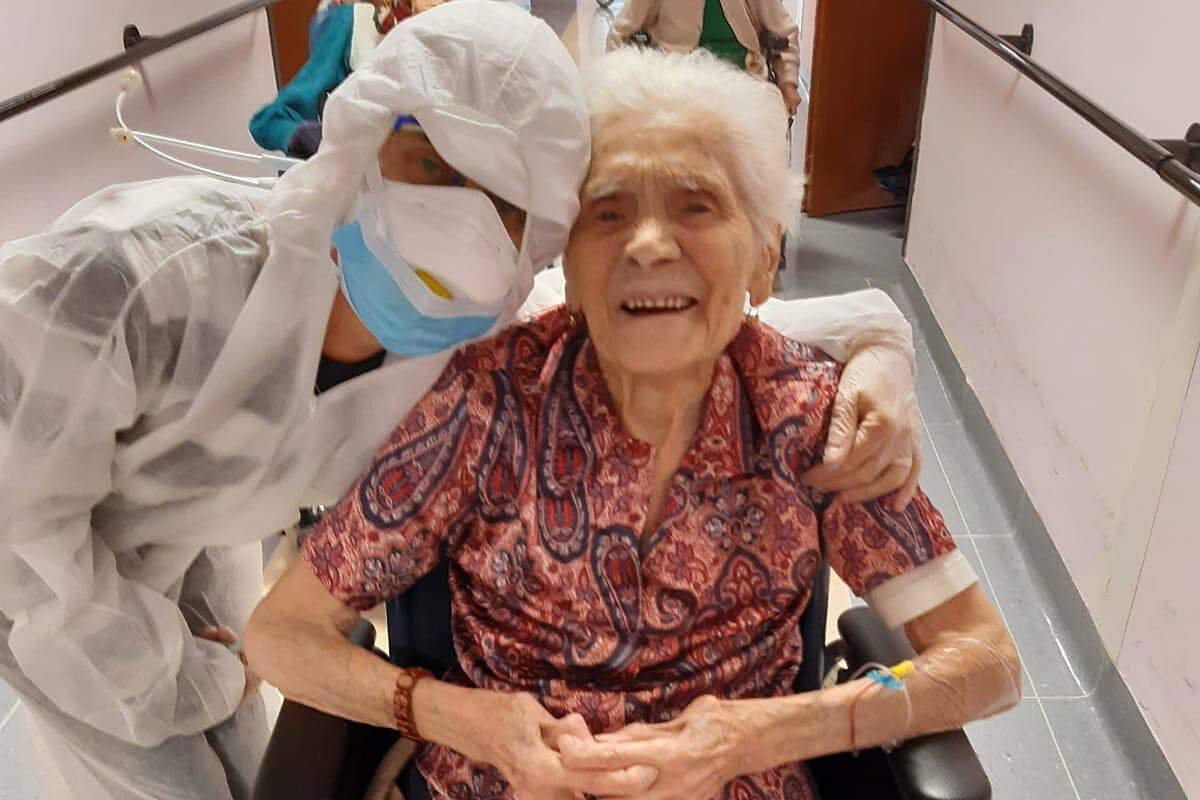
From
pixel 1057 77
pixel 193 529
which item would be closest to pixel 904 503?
pixel 193 529

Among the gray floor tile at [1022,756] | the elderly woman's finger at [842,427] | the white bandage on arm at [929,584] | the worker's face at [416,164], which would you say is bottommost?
the gray floor tile at [1022,756]

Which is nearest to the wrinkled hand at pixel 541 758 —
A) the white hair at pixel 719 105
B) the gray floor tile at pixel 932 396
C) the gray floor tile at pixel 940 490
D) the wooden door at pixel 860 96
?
the white hair at pixel 719 105

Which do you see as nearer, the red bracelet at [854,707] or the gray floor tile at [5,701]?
the red bracelet at [854,707]

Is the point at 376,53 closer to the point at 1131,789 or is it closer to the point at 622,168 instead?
the point at 622,168

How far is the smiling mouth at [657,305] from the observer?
1.20 metres

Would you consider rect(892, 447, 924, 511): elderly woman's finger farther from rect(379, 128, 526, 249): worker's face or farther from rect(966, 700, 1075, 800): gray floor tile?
rect(966, 700, 1075, 800): gray floor tile

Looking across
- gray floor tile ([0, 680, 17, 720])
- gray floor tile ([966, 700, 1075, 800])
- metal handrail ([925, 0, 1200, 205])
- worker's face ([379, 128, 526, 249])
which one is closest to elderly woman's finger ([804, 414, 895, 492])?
worker's face ([379, 128, 526, 249])

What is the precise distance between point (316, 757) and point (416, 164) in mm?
687

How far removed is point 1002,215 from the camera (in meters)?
2.79

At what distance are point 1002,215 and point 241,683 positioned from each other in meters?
2.30

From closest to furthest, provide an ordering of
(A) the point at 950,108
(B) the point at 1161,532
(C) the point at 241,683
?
(C) the point at 241,683, (B) the point at 1161,532, (A) the point at 950,108

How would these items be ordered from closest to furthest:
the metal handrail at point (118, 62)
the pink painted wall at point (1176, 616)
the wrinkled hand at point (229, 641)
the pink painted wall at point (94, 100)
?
the wrinkled hand at point (229, 641) → the pink painted wall at point (1176, 616) → the metal handrail at point (118, 62) → the pink painted wall at point (94, 100)

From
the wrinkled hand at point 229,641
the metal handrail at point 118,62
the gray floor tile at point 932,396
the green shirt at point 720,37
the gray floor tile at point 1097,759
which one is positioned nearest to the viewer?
the wrinkled hand at point 229,641

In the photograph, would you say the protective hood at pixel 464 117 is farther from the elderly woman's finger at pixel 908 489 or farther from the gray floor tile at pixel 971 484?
the gray floor tile at pixel 971 484
